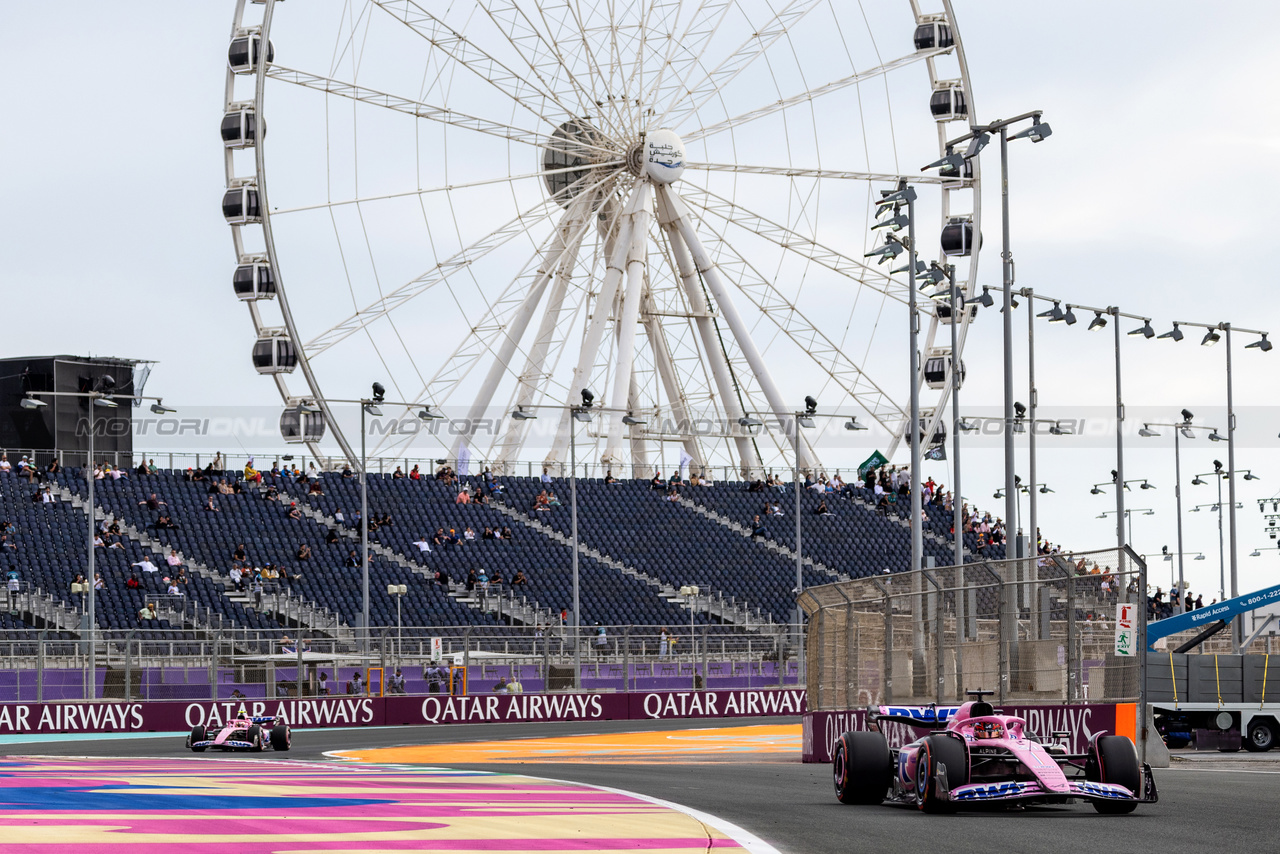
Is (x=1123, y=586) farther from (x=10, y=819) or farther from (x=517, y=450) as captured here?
(x=517, y=450)

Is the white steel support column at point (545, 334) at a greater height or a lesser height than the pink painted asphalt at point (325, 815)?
greater

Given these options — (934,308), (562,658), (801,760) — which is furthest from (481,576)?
(801,760)

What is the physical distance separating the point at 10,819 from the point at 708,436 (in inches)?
1929

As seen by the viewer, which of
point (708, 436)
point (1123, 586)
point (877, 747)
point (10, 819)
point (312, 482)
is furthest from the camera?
point (708, 436)

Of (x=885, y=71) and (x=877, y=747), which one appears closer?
(x=877, y=747)

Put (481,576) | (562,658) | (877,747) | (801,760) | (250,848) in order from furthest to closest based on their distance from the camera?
(481,576) < (562,658) < (801,760) < (877,747) < (250,848)

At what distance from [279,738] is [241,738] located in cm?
69

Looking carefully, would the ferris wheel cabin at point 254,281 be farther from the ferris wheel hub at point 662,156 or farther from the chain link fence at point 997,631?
the chain link fence at point 997,631

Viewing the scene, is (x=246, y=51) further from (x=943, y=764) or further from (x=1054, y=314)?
(x=943, y=764)

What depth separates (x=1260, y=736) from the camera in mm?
26016

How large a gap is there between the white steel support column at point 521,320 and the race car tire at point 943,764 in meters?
40.7

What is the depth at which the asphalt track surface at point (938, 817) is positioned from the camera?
10422mm

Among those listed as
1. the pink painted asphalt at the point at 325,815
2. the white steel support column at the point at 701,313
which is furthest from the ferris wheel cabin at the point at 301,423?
the pink painted asphalt at the point at 325,815

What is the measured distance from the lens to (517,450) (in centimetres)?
5616
